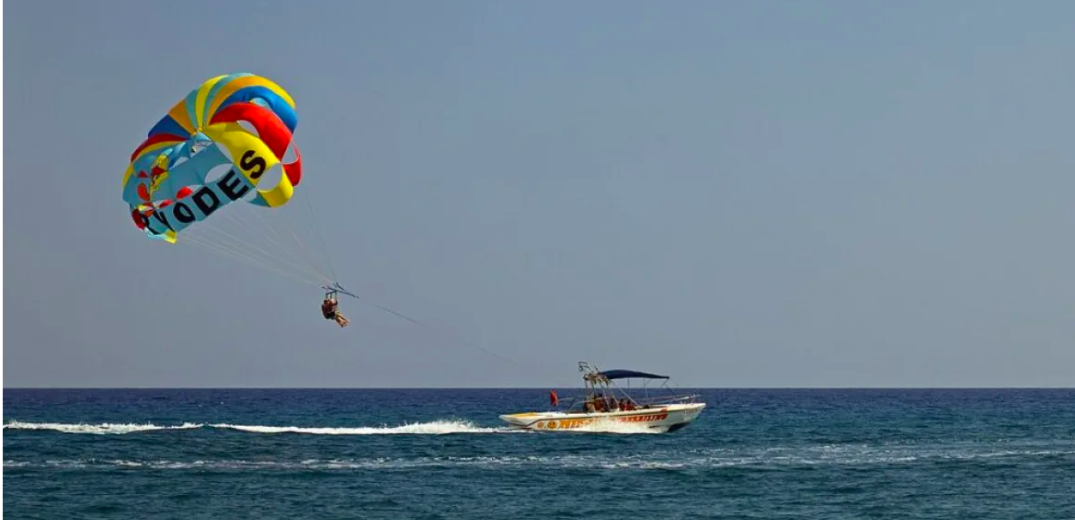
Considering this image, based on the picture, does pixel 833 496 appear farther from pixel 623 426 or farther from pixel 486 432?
pixel 486 432

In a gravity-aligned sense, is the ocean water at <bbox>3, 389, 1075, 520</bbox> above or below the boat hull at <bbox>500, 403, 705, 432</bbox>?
below

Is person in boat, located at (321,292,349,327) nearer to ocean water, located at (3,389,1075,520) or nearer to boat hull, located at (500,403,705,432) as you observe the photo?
ocean water, located at (3,389,1075,520)

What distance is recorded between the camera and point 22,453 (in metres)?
39.8

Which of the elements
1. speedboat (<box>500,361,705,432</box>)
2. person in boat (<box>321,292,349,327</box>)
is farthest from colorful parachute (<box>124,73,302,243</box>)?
speedboat (<box>500,361,705,432</box>)

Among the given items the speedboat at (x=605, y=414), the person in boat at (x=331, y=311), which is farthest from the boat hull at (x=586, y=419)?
the person in boat at (x=331, y=311)

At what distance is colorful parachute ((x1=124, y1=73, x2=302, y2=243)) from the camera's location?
90.2ft

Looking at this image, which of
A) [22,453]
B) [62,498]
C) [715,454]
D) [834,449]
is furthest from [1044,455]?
[22,453]

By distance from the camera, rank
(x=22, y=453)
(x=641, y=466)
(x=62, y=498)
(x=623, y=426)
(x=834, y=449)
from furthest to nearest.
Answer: (x=623, y=426), (x=834, y=449), (x=22, y=453), (x=641, y=466), (x=62, y=498)

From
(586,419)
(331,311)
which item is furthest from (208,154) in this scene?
(586,419)

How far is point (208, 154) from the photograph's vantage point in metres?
27.6

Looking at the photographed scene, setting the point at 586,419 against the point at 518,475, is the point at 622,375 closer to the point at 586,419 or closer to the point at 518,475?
the point at 586,419

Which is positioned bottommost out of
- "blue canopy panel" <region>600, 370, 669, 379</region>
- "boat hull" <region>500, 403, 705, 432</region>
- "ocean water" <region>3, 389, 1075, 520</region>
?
"ocean water" <region>3, 389, 1075, 520</region>

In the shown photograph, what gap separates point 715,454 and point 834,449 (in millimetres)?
5673

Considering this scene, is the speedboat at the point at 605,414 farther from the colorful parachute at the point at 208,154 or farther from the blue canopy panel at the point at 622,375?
the colorful parachute at the point at 208,154
